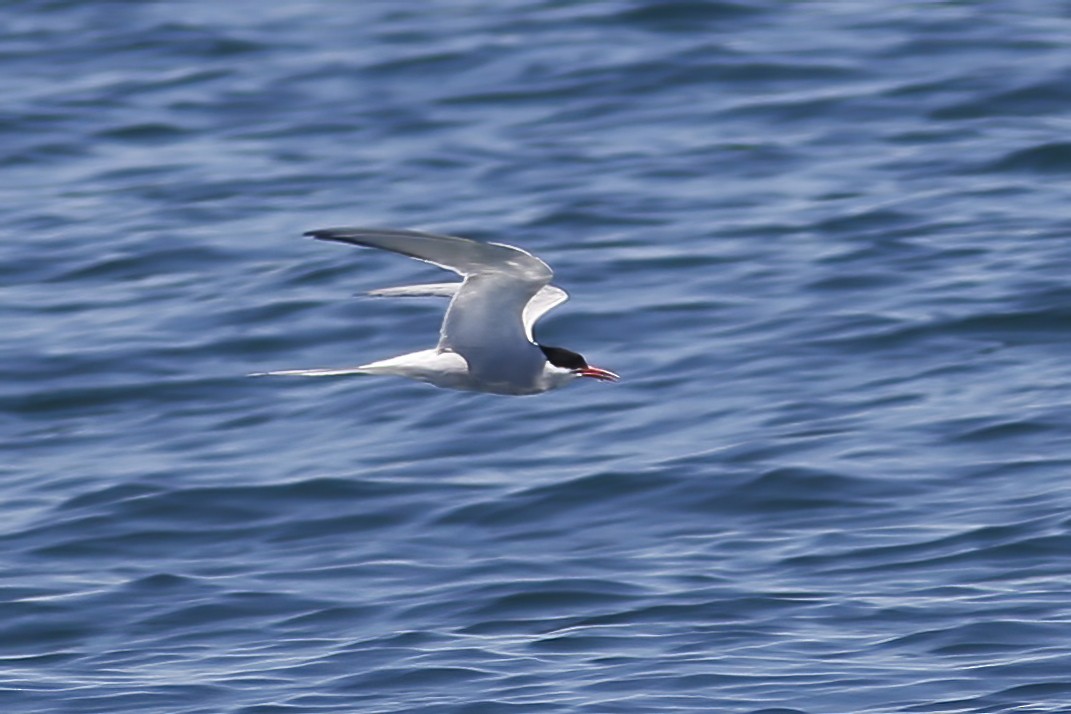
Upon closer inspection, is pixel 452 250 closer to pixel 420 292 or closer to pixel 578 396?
pixel 420 292

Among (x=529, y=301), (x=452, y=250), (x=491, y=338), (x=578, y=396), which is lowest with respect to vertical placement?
(x=578, y=396)

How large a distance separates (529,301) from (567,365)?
0.34 metres

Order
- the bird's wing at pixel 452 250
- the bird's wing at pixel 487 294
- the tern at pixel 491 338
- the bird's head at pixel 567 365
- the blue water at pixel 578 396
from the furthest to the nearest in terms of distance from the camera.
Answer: the blue water at pixel 578 396, the bird's head at pixel 567 365, the tern at pixel 491 338, the bird's wing at pixel 487 294, the bird's wing at pixel 452 250

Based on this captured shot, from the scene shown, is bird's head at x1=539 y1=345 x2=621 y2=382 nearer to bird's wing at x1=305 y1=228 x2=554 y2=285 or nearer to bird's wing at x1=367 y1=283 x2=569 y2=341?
bird's wing at x1=367 y1=283 x2=569 y2=341

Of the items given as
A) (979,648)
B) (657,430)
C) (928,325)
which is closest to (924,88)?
(928,325)

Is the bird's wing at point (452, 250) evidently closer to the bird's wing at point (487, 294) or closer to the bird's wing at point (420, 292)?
the bird's wing at point (487, 294)

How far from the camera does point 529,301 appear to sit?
29.2 feet

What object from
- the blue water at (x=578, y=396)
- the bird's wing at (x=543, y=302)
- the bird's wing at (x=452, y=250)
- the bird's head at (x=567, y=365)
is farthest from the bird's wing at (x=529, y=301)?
the blue water at (x=578, y=396)

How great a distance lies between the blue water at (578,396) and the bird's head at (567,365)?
1250 mm

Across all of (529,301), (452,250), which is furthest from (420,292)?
(452,250)

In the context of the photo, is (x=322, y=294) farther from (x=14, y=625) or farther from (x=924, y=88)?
(x=924, y=88)

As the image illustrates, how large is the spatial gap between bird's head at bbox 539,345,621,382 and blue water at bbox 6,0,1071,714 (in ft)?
4.10

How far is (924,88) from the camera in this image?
16.2 metres

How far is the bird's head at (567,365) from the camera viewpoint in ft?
29.5
